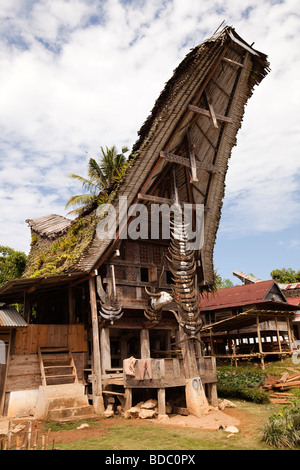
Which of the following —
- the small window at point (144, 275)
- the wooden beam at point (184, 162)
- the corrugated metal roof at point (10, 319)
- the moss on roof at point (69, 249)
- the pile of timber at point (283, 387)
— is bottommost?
the pile of timber at point (283, 387)

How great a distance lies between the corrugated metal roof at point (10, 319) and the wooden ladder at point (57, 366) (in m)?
1.45

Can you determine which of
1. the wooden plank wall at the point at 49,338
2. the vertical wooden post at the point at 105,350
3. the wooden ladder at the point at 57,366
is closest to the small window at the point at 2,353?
the wooden plank wall at the point at 49,338

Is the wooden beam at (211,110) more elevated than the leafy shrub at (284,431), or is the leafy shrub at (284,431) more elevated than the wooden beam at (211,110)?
the wooden beam at (211,110)

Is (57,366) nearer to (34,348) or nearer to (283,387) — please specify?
(34,348)

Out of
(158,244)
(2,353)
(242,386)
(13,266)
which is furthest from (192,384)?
(13,266)

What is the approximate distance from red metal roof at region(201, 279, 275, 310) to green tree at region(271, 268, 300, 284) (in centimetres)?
2032

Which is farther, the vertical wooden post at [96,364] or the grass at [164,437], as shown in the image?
the vertical wooden post at [96,364]

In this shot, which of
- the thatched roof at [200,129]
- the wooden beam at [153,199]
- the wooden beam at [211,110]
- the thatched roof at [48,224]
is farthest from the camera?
the thatched roof at [48,224]

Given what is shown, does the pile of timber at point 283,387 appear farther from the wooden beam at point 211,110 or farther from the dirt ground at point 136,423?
the wooden beam at point 211,110

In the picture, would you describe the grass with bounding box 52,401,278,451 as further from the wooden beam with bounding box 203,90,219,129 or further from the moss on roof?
the wooden beam with bounding box 203,90,219,129

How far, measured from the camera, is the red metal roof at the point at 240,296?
25.8 metres

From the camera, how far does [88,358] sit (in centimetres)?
1451
